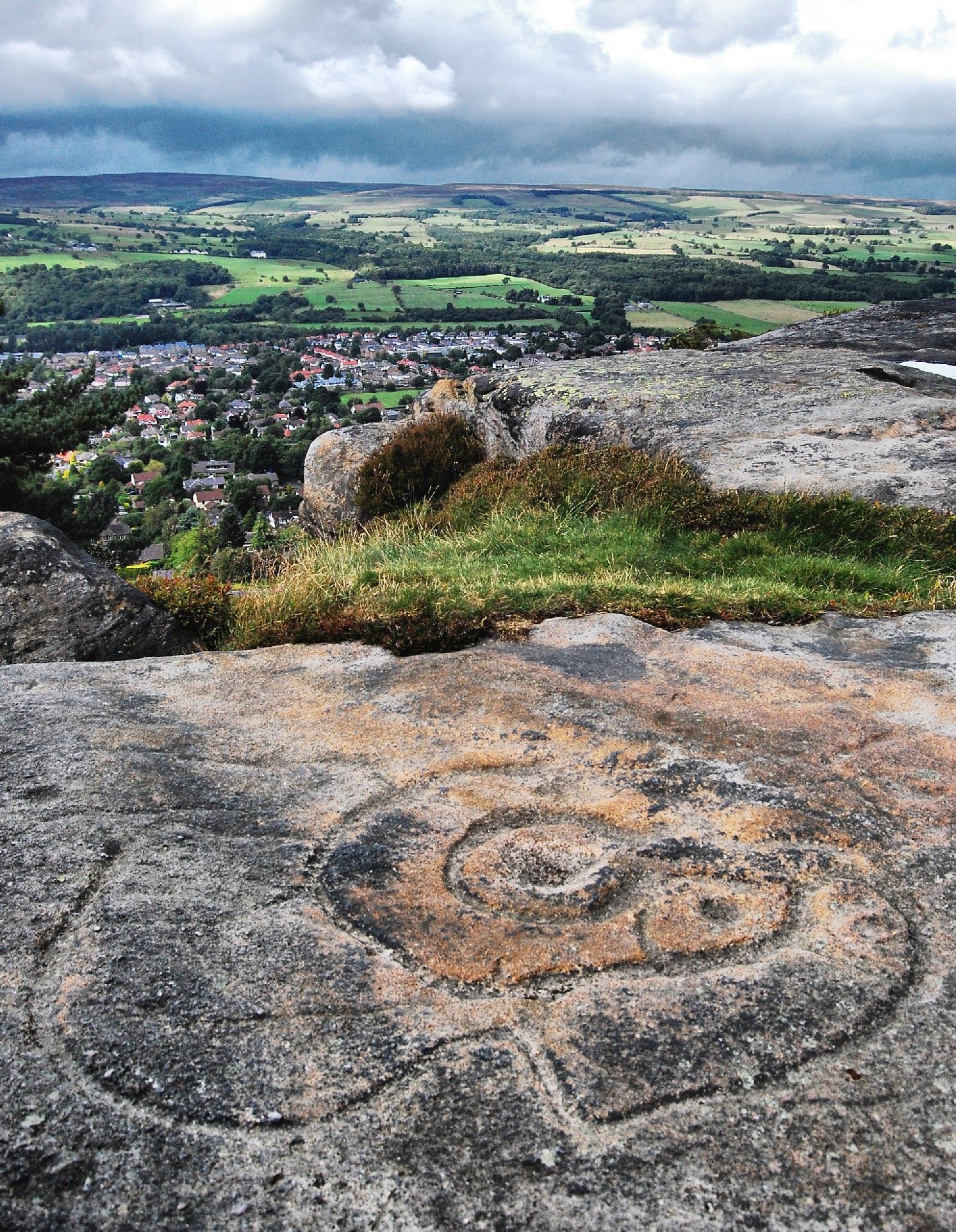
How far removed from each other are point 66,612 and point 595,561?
5.59 m

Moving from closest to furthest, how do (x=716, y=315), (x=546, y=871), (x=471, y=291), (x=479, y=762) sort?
(x=546, y=871) < (x=479, y=762) < (x=716, y=315) < (x=471, y=291)

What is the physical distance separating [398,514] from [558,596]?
7.43 metres

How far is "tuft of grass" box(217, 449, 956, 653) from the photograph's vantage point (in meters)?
8.27

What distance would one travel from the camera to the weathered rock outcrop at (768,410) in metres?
12.4

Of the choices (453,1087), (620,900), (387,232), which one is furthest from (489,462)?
(387,232)

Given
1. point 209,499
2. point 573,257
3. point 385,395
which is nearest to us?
point 209,499

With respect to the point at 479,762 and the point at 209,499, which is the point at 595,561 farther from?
the point at 209,499

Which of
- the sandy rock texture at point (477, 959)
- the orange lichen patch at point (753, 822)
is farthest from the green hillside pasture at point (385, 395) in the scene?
the orange lichen patch at point (753, 822)

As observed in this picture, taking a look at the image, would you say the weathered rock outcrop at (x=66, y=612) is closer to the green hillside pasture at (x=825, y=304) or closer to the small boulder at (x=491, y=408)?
the small boulder at (x=491, y=408)

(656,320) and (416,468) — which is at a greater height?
(656,320)

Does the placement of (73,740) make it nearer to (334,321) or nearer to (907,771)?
(907,771)

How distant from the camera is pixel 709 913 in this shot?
4207mm

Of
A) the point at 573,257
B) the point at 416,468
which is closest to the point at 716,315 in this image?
the point at 416,468

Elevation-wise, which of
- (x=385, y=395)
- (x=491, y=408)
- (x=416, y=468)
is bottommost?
(x=385, y=395)
